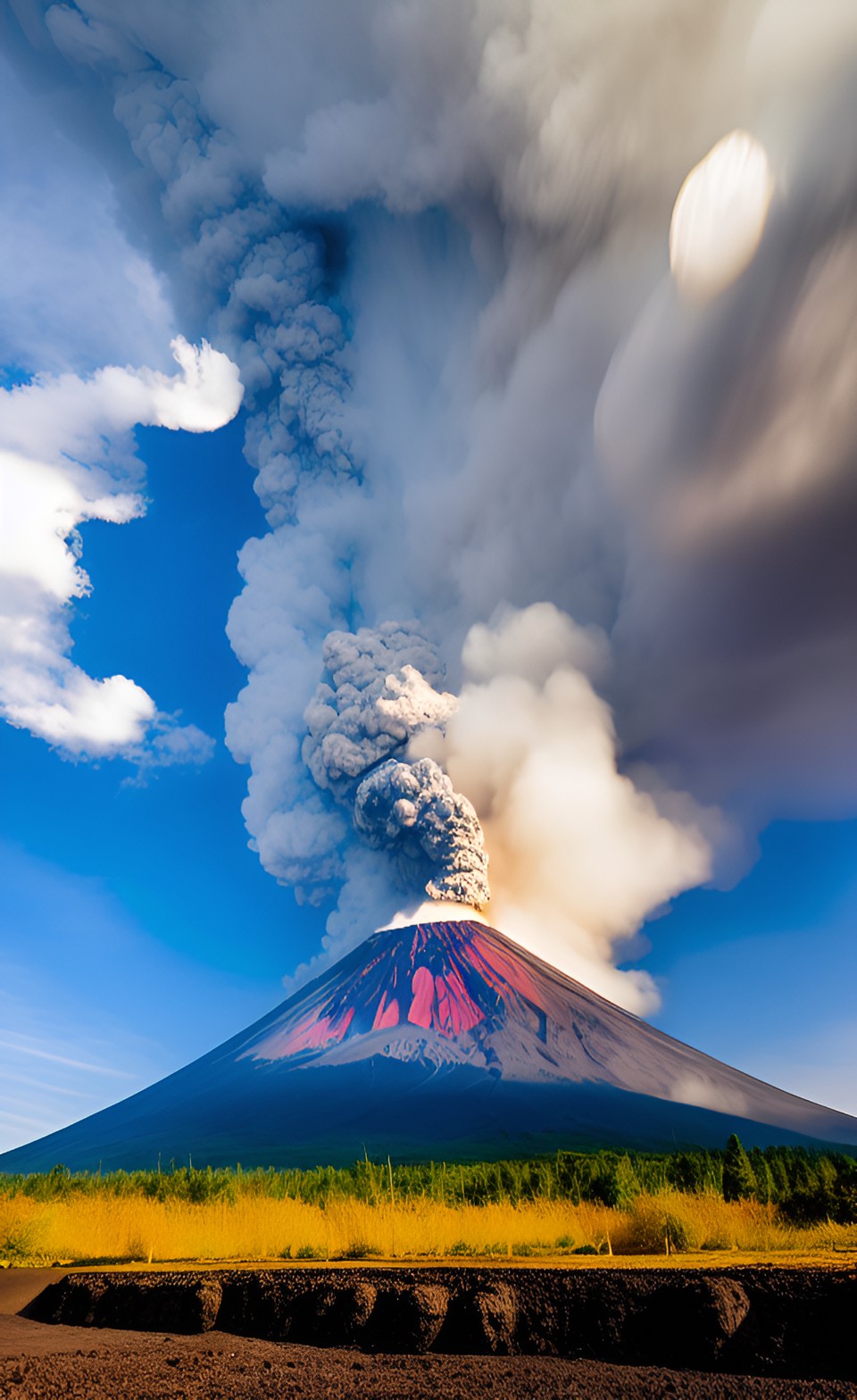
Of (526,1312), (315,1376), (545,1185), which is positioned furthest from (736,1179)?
(315,1376)

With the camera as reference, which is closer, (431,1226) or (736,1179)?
(431,1226)

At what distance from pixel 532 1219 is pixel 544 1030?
88.7 meters

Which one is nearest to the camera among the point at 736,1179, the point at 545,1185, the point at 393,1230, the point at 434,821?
the point at 393,1230

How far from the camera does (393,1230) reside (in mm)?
12109

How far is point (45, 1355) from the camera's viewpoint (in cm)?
657

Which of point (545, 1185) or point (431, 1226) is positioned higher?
point (545, 1185)

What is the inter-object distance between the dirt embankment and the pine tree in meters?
9.17

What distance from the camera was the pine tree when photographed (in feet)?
48.1

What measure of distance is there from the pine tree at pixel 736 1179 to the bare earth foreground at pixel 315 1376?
10.0 metres

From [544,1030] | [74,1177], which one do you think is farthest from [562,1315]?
[544,1030]

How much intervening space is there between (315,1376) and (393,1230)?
723 cm

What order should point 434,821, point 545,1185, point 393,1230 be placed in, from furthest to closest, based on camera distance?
point 434,821
point 545,1185
point 393,1230

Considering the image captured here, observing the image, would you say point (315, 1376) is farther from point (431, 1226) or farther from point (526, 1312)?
point (431, 1226)

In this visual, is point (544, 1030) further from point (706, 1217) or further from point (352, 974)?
point (706, 1217)
